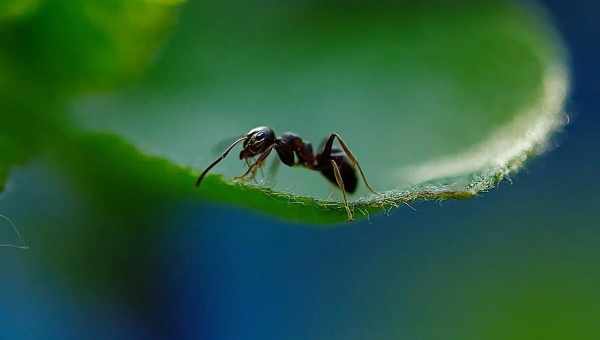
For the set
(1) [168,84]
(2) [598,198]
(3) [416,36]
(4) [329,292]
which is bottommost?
(4) [329,292]

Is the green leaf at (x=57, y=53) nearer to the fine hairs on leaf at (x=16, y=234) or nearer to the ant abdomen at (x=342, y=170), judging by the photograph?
the fine hairs on leaf at (x=16, y=234)

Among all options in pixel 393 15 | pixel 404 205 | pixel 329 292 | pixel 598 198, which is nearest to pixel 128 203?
pixel 329 292

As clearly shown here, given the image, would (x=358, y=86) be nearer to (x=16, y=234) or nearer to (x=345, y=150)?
(x=345, y=150)

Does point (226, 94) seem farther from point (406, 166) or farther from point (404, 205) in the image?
point (404, 205)

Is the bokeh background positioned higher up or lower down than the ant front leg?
lower down

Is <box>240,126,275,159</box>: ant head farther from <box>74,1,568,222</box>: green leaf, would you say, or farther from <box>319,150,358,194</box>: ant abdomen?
<box>319,150,358,194</box>: ant abdomen

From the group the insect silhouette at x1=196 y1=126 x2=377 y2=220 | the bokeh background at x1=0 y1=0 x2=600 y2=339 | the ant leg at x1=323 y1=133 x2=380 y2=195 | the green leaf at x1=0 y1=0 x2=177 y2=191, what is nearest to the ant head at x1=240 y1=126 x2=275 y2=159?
the insect silhouette at x1=196 y1=126 x2=377 y2=220

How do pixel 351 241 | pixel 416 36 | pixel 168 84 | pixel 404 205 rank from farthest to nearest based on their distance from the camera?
pixel 416 36 → pixel 168 84 → pixel 351 241 → pixel 404 205
